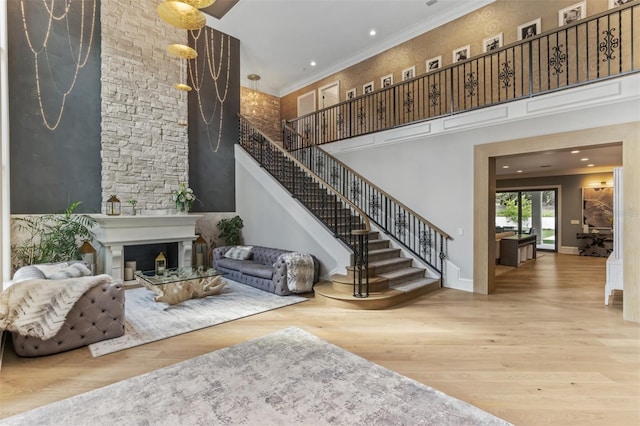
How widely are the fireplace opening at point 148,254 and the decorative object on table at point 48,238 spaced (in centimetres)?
95

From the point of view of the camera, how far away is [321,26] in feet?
26.0

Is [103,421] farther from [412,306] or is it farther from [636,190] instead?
[636,190]

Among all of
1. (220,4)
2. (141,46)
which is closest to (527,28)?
(220,4)

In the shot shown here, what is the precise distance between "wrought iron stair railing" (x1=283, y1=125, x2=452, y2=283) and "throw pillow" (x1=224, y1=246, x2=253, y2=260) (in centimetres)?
237

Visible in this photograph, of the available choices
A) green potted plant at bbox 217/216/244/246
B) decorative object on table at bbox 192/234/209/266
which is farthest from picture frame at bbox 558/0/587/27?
decorative object on table at bbox 192/234/209/266

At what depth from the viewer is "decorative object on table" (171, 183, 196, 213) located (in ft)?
22.8

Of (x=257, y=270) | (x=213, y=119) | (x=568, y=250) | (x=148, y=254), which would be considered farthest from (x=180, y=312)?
(x=568, y=250)

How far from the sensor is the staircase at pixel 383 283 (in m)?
4.62

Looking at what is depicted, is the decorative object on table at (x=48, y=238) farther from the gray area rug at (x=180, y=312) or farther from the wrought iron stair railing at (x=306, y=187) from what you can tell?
the wrought iron stair railing at (x=306, y=187)

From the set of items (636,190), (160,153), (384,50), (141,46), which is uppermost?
(384,50)

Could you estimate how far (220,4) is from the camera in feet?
23.3

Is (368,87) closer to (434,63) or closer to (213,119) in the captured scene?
(434,63)

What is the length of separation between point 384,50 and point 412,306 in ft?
23.7

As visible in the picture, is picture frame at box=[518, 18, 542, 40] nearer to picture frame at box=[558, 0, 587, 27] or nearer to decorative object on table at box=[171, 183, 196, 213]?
picture frame at box=[558, 0, 587, 27]
